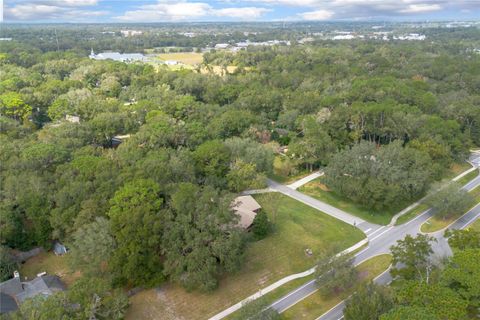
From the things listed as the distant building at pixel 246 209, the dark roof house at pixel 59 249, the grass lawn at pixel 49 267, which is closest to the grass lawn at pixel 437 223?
the distant building at pixel 246 209

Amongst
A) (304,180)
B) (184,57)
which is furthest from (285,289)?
(184,57)

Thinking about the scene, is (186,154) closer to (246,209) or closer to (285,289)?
(246,209)

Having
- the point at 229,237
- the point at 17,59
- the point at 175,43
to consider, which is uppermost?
the point at 175,43

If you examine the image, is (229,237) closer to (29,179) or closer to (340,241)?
(340,241)

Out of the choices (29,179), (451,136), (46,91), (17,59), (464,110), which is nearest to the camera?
(29,179)

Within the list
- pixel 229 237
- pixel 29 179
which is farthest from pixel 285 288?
pixel 29 179
